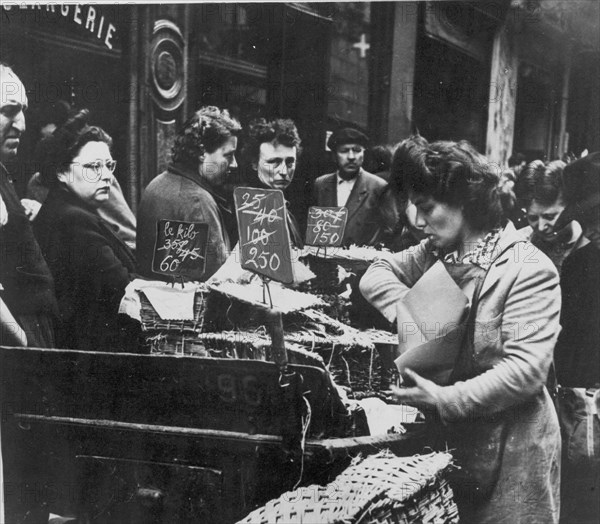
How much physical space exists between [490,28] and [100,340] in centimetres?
241

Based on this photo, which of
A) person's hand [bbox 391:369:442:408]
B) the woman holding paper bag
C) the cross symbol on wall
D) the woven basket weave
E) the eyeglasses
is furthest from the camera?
the eyeglasses

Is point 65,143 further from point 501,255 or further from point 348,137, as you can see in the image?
point 501,255

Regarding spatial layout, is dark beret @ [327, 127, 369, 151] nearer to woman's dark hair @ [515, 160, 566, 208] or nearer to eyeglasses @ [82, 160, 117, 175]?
woman's dark hair @ [515, 160, 566, 208]

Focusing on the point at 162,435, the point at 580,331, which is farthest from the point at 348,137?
the point at 162,435

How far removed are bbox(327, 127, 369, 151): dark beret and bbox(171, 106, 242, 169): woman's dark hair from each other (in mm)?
475

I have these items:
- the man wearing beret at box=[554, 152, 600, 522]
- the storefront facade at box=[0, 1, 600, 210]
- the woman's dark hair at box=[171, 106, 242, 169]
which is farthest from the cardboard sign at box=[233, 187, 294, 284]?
the man wearing beret at box=[554, 152, 600, 522]

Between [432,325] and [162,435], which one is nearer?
[432,325]

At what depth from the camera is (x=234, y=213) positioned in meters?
3.23

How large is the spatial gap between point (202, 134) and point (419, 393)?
5.36 feet

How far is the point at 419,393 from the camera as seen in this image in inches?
120

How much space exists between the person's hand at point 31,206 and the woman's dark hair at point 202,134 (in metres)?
0.77

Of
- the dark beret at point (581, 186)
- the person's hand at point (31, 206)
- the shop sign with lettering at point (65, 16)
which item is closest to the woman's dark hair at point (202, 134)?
the shop sign with lettering at point (65, 16)

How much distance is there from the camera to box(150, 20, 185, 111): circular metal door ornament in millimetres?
3262

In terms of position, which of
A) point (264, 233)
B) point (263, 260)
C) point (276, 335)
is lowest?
point (276, 335)
